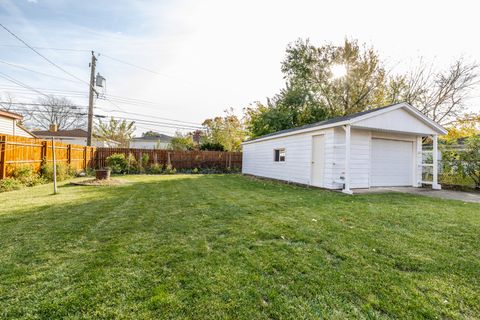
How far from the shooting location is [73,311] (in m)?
1.70

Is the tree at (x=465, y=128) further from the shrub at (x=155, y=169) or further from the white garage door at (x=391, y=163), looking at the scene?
the shrub at (x=155, y=169)

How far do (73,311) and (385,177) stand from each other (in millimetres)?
10079


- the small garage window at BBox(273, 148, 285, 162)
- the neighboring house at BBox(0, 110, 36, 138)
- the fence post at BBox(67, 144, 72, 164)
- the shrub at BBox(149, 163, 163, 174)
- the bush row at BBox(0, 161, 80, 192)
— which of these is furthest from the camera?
the shrub at BBox(149, 163, 163, 174)

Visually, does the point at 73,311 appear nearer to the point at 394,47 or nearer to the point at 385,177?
the point at 385,177

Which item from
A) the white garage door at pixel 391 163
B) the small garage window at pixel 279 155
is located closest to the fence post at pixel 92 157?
the small garage window at pixel 279 155

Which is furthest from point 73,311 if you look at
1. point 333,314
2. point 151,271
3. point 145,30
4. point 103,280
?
point 145,30

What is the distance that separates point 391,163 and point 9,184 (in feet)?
42.3

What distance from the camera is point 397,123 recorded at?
27.5 feet

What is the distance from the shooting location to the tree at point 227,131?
2305 centimetres

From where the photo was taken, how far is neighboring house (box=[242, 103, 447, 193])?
797 cm

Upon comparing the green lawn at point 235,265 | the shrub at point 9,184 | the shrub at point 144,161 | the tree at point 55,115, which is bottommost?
the green lawn at point 235,265

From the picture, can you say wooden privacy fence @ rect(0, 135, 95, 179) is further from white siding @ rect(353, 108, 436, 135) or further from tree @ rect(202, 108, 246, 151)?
tree @ rect(202, 108, 246, 151)

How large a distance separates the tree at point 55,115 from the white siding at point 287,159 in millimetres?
23140

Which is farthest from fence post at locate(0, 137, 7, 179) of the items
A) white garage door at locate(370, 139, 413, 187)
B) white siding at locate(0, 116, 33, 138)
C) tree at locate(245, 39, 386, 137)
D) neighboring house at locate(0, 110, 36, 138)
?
tree at locate(245, 39, 386, 137)
